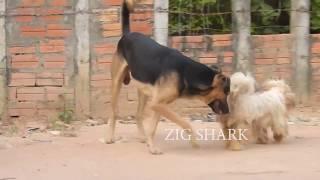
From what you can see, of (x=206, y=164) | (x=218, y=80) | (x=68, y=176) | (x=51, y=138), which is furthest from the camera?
(x=51, y=138)

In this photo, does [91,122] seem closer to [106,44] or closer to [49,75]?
[49,75]

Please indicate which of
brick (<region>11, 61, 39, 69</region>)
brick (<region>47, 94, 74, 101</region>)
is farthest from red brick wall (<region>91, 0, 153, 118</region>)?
brick (<region>11, 61, 39, 69</region>)

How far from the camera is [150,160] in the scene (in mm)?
6391

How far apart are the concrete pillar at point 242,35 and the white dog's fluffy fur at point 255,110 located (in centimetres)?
193

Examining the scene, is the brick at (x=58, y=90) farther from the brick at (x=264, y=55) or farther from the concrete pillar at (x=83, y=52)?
the brick at (x=264, y=55)

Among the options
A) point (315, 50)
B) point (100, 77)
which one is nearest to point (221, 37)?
point (315, 50)

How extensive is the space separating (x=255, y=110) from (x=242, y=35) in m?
2.56

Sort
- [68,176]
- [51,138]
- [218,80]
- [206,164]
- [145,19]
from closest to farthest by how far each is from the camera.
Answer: [68,176] < [206,164] < [218,80] < [51,138] < [145,19]

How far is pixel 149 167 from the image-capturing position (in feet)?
19.9

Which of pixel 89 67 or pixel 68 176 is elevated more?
pixel 89 67

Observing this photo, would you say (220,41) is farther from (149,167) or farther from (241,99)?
(149,167)

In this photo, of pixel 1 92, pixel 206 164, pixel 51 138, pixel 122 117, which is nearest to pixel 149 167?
pixel 206 164

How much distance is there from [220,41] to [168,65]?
2528 mm

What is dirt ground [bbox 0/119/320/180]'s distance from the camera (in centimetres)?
576
